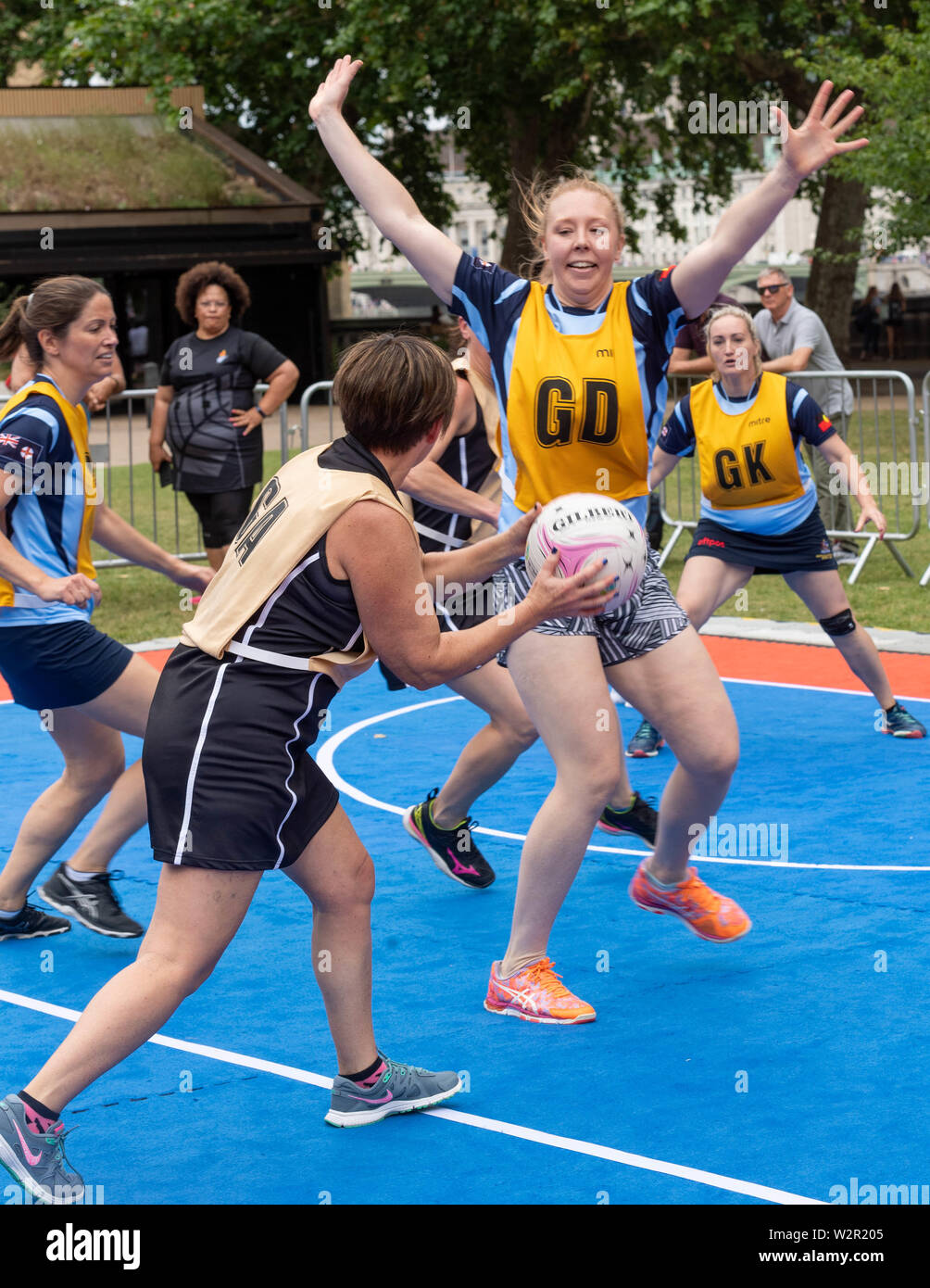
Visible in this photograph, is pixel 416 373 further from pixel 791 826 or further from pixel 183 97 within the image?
pixel 183 97

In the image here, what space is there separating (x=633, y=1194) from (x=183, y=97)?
101ft

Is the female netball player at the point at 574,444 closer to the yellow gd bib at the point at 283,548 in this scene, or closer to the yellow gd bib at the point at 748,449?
the yellow gd bib at the point at 283,548

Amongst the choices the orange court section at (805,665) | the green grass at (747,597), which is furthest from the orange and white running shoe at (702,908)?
the green grass at (747,597)

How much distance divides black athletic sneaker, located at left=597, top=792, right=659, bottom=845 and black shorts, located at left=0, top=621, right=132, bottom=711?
220 centimetres

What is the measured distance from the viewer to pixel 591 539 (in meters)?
4.19

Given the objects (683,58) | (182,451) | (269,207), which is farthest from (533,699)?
(269,207)

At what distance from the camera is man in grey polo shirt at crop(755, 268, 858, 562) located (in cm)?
1316

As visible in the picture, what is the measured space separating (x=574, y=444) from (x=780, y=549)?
3.55 metres

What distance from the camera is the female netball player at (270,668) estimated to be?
3.77 meters

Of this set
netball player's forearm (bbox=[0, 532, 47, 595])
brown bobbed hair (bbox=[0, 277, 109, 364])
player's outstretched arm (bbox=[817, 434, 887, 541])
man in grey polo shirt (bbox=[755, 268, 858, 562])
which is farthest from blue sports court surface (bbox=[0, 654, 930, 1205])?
man in grey polo shirt (bbox=[755, 268, 858, 562])

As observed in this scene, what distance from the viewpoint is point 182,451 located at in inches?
467

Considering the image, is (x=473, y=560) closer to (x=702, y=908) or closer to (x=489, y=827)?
(x=702, y=908)

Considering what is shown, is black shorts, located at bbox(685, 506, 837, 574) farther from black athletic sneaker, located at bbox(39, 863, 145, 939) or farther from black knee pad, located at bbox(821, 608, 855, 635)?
black athletic sneaker, located at bbox(39, 863, 145, 939)

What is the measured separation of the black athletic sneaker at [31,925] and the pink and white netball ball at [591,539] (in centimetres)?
265
